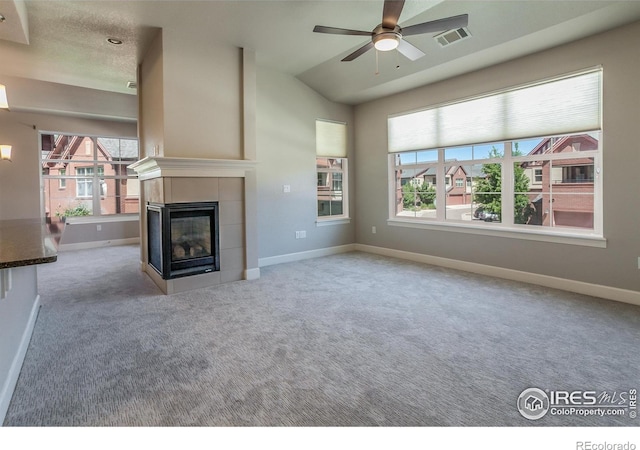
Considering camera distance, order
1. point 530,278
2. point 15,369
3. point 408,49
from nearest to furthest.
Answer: point 15,369
point 408,49
point 530,278

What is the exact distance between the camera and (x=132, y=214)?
7.93 meters

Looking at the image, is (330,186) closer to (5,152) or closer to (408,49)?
(408,49)

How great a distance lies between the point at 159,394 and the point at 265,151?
3.87m

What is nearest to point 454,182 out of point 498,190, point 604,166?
point 498,190

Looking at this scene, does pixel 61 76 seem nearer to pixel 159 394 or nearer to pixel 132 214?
pixel 132 214

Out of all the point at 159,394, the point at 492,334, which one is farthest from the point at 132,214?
the point at 492,334

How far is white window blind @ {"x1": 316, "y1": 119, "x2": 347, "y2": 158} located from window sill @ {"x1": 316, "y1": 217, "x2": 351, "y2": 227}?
1.11 metres

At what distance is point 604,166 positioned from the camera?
362 centimetres

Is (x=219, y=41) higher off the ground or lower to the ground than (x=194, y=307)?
higher

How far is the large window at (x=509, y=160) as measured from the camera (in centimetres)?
383

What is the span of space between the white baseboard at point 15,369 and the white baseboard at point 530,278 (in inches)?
186

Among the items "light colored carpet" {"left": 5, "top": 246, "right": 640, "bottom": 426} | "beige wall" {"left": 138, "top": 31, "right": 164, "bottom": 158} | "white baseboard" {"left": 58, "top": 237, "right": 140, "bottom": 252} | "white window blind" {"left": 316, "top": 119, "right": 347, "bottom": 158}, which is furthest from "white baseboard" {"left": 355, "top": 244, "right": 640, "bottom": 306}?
"white baseboard" {"left": 58, "top": 237, "right": 140, "bottom": 252}

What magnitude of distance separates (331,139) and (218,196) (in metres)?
2.62

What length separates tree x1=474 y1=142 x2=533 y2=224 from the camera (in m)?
4.40
